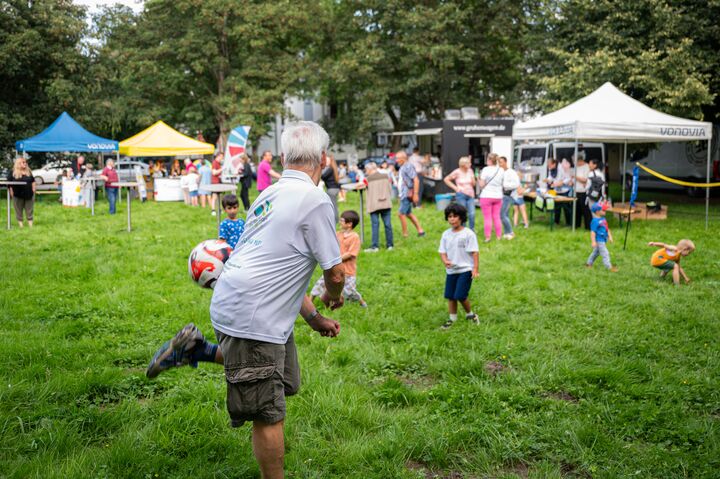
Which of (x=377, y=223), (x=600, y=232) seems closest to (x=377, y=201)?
(x=377, y=223)

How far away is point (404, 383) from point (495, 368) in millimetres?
837

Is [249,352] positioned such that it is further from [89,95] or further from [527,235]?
[89,95]

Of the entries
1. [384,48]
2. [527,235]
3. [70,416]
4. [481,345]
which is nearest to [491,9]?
[384,48]

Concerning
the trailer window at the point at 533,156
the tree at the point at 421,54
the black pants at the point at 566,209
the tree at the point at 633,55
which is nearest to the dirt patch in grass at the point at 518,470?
the black pants at the point at 566,209

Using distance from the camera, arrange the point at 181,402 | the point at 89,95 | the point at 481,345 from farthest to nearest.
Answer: the point at 89,95 → the point at 481,345 → the point at 181,402

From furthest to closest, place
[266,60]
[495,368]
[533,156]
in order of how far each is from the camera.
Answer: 1. [266,60]
2. [533,156]
3. [495,368]

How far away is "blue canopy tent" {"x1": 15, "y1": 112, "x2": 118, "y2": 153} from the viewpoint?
69.2ft

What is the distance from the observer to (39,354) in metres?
5.50

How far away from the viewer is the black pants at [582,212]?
14367mm

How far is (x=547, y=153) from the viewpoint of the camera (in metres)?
20.6

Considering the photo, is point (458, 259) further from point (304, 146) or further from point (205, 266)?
point (304, 146)

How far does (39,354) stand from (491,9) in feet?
99.3

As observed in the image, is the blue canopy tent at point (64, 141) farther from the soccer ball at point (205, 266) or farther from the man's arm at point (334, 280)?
the man's arm at point (334, 280)

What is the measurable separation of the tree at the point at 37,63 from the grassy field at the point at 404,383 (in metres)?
19.0
